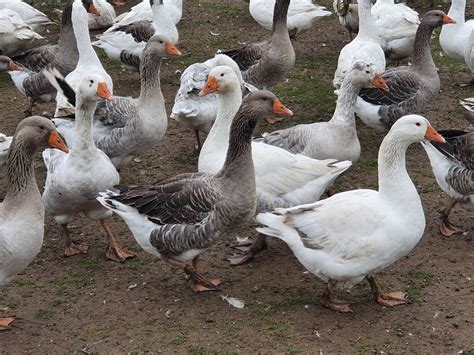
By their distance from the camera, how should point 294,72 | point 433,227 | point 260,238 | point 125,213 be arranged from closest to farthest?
point 125,213
point 260,238
point 433,227
point 294,72

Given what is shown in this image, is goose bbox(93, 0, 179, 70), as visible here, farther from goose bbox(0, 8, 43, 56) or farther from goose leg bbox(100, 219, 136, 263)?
goose leg bbox(100, 219, 136, 263)

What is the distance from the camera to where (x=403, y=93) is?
9062 mm

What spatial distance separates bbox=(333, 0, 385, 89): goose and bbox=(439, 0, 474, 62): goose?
3.91 ft

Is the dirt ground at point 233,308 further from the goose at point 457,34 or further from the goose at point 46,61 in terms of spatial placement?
the goose at point 457,34

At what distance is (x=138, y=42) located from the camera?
11.0 m

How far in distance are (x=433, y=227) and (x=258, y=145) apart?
2013 millimetres

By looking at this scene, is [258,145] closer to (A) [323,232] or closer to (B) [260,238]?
(B) [260,238]

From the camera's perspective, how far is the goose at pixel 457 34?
10.6 metres

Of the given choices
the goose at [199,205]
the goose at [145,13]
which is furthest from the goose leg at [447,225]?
the goose at [145,13]

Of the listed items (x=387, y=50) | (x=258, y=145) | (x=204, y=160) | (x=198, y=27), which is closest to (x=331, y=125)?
(x=258, y=145)

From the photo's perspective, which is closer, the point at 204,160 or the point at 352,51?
the point at 204,160

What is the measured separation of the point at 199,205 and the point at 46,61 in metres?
4.97

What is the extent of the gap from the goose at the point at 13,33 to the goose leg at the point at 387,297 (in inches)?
296

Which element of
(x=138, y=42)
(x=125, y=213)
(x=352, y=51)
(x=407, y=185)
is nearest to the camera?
(x=407, y=185)
